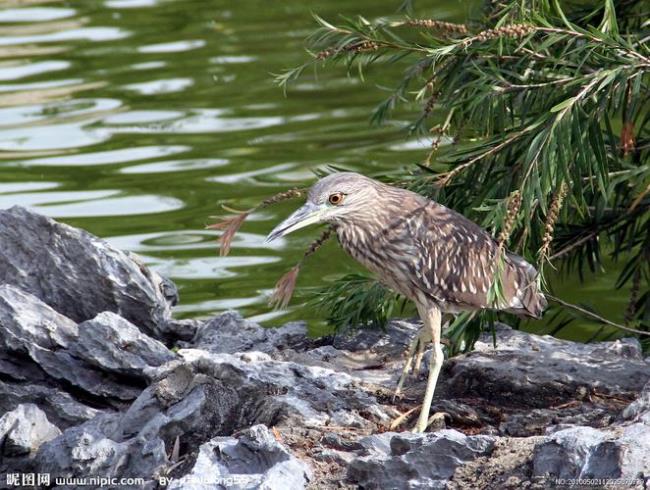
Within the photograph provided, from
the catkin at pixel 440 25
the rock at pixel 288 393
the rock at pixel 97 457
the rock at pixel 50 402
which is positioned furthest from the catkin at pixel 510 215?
the rock at pixel 50 402

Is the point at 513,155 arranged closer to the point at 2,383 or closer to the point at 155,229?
the point at 2,383

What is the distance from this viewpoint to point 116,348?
6.10 meters

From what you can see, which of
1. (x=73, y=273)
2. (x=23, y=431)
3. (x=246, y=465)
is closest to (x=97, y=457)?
(x=23, y=431)

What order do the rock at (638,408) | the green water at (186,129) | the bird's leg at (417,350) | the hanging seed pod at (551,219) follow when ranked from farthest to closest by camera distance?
1. the green water at (186,129)
2. the bird's leg at (417,350)
3. the hanging seed pod at (551,219)
4. the rock at (638,408)

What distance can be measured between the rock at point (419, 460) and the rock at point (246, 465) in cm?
21

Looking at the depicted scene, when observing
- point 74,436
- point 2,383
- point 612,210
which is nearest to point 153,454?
point 74,436

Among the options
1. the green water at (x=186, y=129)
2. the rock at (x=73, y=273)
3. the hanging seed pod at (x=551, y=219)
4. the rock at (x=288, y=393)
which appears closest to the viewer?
the hanging seed pod at (x=551, y=219)

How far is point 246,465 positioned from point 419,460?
1.93ft

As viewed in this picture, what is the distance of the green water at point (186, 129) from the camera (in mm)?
9828

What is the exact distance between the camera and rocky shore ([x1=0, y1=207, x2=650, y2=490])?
15.9 ft

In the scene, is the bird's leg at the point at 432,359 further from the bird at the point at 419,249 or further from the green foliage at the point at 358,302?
the green foliage at the point at 358,302

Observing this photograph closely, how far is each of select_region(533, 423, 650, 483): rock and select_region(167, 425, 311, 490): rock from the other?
2.68ft

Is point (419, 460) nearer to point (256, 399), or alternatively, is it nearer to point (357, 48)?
point (256, 399)

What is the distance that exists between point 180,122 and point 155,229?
274cm
